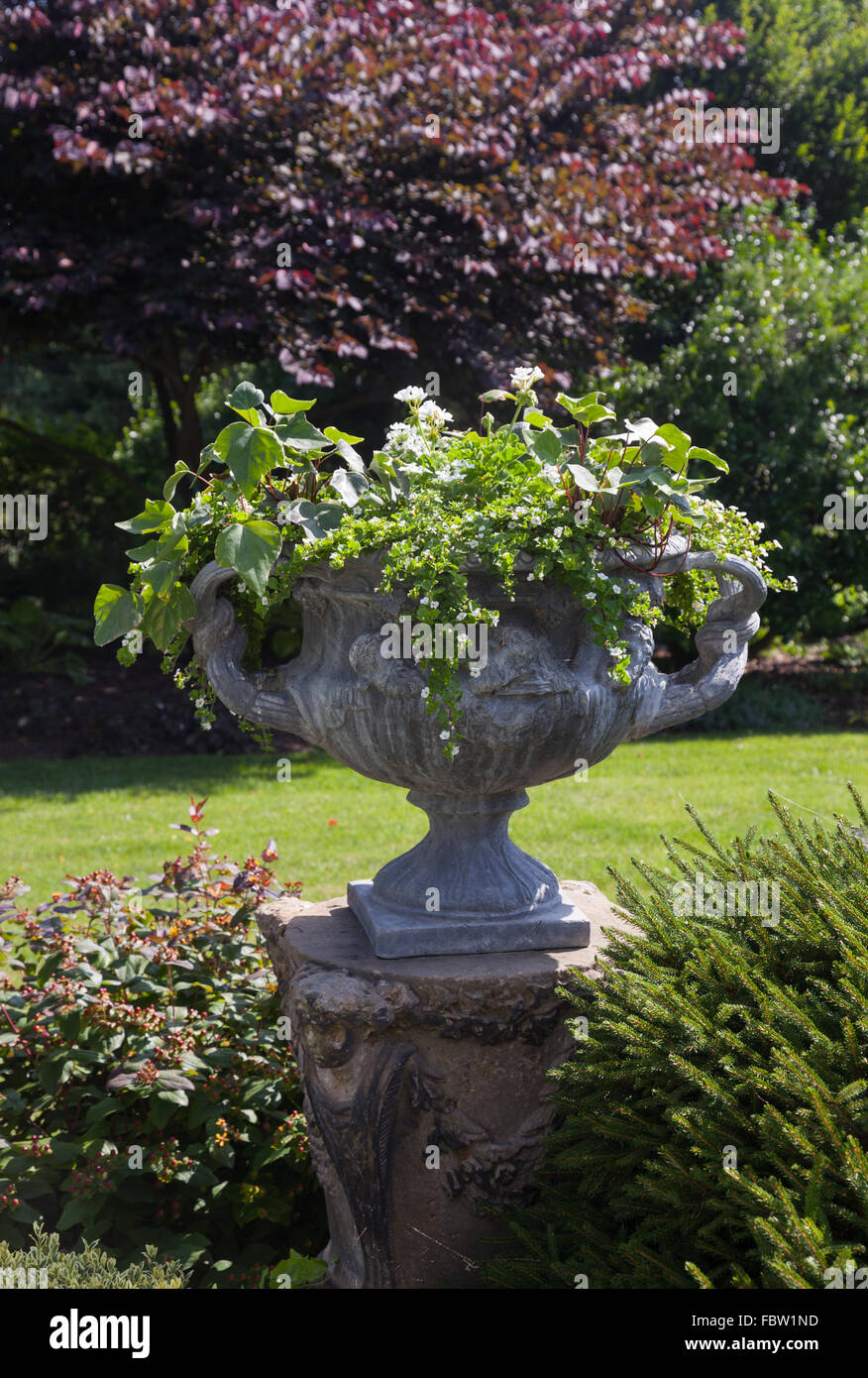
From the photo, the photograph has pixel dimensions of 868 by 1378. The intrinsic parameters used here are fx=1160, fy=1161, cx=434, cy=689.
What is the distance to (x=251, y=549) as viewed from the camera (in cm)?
234

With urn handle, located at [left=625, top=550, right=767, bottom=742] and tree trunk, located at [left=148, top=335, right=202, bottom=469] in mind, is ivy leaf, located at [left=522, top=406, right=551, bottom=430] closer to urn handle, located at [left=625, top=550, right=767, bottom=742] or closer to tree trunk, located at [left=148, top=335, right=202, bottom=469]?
urn handle, located at [left=625, top=550, right=767, bottom=742]

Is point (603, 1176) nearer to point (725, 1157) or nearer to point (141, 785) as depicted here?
point (725, 1157)

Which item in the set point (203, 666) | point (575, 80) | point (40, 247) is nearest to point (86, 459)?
point (40, 247)

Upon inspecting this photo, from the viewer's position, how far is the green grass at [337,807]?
5.58m

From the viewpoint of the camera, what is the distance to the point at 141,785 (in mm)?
6973

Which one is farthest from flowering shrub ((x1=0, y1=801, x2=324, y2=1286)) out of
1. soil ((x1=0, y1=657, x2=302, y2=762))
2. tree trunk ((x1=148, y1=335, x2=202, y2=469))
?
tree trunk ((x1=148, y1=335, x2=202, y2=469))

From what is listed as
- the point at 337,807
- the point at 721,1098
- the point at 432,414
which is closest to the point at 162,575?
the point at 432,414

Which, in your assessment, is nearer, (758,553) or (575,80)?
(758,553)

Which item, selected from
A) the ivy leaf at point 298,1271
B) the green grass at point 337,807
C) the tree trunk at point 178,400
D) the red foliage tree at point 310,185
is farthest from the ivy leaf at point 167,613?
the tree trunk at point 178,400

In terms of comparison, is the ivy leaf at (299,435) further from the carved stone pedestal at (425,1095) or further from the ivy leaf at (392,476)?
the carved stone pedestal at (425,1095)

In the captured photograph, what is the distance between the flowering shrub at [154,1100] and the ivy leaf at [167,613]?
3.43 feet

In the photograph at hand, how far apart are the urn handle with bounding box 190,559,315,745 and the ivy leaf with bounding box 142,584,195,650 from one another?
0.05 m
